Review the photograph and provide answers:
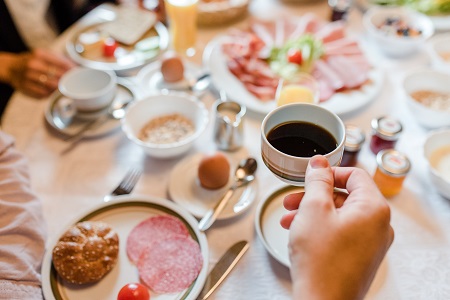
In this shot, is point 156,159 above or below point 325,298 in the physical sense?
below

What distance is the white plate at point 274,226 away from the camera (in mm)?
1002

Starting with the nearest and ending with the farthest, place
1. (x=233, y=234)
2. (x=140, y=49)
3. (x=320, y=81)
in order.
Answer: (x=233, y=234)
(x=320, y=81)
(x=140, y=49)

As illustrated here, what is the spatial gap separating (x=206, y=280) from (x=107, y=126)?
2.12ft

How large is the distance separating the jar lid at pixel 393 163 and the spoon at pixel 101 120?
0.79 meters

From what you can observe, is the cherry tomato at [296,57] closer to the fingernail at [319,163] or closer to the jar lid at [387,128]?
the jar lid at [387,128]

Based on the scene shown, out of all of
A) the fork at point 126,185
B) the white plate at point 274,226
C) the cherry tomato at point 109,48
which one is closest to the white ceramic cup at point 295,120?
the white plate at point 274,226

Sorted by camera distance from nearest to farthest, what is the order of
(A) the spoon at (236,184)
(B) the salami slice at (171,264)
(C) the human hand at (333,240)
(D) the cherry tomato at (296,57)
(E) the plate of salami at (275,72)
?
(C) the human hand at (333,240), (B) the salami slice at (171,264), (A) the spoon at (236,184), (E) the plate of salami at (275,72), (D) the cherry tomato at (296,57)

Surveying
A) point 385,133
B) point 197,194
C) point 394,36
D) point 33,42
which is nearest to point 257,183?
point 197,194

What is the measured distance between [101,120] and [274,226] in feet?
2.20

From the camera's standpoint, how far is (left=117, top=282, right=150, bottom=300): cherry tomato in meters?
0.89

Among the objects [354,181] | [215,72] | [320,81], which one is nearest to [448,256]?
[354,181]

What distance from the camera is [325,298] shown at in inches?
26.9

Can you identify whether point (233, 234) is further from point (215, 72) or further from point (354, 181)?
point (215, 72)

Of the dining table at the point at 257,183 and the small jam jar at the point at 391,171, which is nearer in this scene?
the dining table at the point at 257,183
